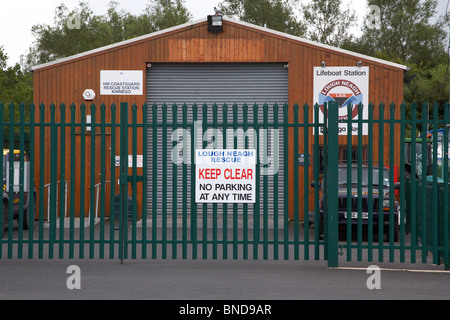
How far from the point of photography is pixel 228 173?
1084 cm

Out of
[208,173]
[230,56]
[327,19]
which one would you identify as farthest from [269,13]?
[208,173]

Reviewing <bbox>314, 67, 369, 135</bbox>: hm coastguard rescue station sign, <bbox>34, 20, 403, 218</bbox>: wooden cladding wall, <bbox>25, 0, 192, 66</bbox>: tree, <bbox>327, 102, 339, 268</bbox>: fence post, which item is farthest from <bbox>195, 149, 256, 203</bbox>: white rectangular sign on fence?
<bbox>25, 0, 192, 66</bbox>: tree

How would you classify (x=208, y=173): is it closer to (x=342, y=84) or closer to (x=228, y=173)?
(x=228, y=173)

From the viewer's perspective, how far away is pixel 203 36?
2216cm

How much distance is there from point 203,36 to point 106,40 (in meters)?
41.0

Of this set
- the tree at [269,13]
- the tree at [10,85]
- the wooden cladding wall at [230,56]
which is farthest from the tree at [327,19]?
the wooden cladding wall at [230,56]

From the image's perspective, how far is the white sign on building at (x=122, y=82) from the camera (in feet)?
72.5

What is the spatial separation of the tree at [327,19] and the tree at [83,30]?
10.7 m

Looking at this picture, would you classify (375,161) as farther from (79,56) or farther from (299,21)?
(299,21)

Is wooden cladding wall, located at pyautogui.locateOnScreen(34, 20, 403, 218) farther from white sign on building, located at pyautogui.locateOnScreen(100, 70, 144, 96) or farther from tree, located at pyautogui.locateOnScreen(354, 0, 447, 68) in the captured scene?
tree, located at pyautogui.locateOnScreen(354, 0, 447, 68)

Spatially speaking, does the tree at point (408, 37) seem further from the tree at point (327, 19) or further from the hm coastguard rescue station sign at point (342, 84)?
the hm coastguard rescue station sign at point (342, 84)

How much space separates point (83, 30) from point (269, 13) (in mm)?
15171

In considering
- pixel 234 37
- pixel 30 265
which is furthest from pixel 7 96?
pixel 30 265

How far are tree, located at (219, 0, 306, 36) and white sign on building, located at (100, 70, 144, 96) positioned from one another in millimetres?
39996
